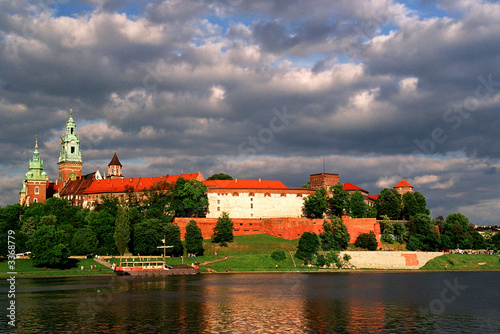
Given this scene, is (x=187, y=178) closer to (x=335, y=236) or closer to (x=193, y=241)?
(x=193, y=241)

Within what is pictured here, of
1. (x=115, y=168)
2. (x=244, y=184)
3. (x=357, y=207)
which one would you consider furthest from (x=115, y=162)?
(x=357, y=207)

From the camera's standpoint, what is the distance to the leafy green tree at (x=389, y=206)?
102562 mm

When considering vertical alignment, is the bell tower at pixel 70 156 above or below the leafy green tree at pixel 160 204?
above

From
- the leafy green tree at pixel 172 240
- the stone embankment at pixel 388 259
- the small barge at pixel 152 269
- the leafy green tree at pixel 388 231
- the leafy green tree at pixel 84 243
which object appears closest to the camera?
the small barge at pixel 152 269

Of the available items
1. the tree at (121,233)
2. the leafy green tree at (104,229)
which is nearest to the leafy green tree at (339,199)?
the leafy green tree at (104,229)

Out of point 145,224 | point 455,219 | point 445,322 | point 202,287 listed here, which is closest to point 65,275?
point 145,224

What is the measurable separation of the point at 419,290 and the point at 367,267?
29788 mm

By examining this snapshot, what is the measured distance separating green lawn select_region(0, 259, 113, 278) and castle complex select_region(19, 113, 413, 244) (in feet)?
91.0

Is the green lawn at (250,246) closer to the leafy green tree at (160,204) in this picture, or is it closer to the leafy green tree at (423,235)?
the leafy green tree at (160,204)

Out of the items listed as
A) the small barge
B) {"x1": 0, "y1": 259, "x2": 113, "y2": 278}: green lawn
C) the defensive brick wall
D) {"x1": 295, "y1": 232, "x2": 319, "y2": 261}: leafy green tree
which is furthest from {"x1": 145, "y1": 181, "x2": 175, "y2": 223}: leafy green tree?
{"x1": 295, "y1": 232, "x2": 319, "y2": 261}: leafy green tree

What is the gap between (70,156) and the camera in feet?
420

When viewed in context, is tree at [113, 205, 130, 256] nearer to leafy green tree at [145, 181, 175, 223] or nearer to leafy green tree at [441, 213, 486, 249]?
leafy green tree at [145, 181, 175, 223]

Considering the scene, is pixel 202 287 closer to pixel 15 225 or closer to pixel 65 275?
pixel 65 275

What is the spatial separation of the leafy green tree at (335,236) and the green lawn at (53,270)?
3378cm
